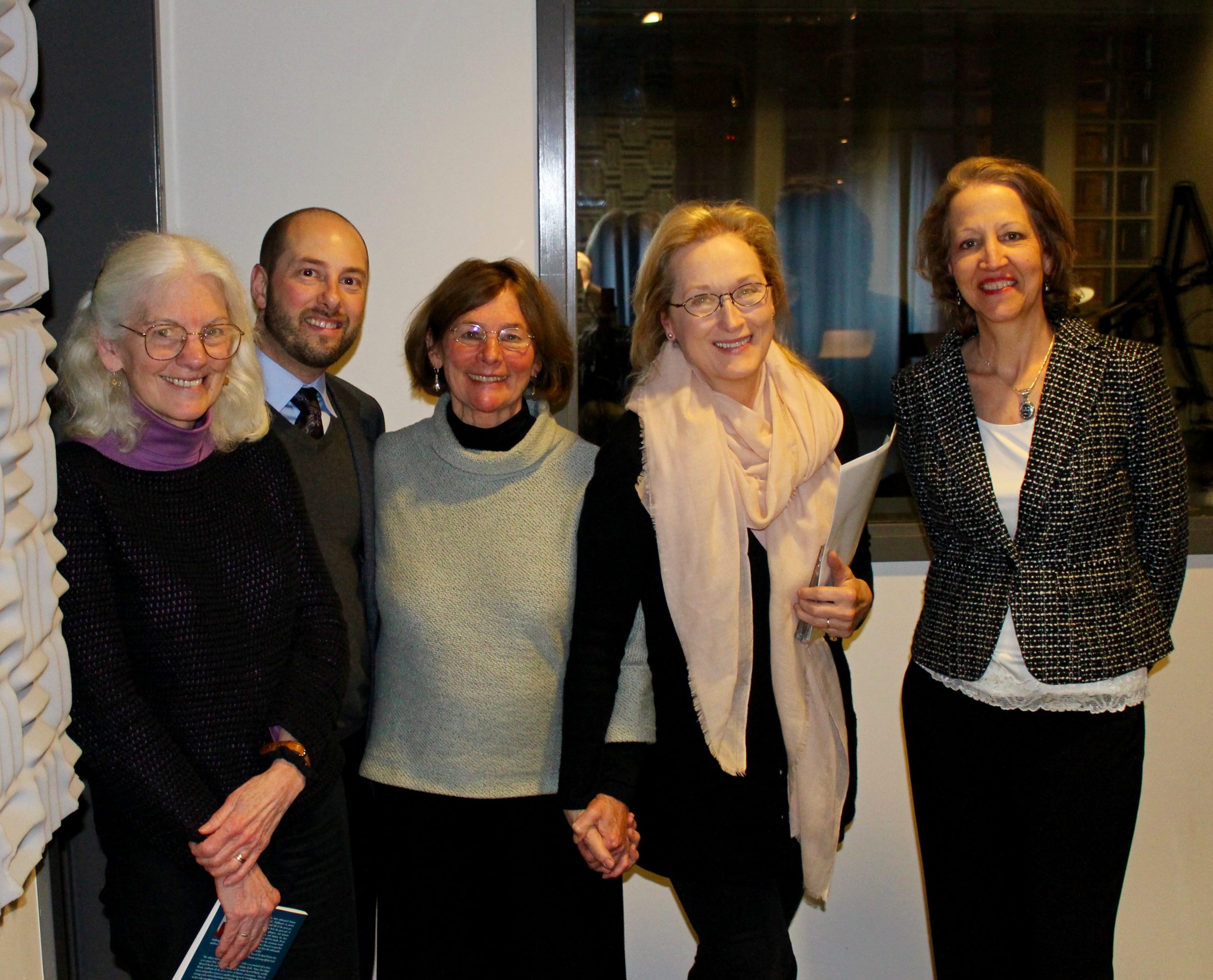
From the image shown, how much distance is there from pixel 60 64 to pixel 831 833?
2.38 m

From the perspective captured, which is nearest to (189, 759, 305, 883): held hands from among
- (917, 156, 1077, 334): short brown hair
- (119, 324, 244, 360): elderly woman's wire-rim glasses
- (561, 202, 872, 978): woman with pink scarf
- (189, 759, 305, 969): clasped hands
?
(189, 759, 305, 969): clasped hands

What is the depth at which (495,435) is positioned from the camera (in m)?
2.07

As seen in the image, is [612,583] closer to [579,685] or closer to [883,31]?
[579,685]

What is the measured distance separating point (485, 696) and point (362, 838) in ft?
1.57

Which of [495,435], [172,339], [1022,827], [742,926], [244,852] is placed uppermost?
[172,339]

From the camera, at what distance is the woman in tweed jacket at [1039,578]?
1947 millimetres

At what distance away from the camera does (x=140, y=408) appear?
1.71 meters

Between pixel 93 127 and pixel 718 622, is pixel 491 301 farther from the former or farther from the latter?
pixel 93 127

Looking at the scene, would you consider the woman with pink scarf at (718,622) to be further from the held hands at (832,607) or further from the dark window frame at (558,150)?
the dark window frame at (558,150)

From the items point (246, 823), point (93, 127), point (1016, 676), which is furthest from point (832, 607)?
point (93, 127)

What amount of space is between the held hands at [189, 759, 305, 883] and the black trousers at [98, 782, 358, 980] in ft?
0.14

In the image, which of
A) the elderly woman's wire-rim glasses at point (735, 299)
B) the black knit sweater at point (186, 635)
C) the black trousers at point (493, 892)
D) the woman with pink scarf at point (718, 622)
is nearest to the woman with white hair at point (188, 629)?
the black knit sweater at point (186, 635)

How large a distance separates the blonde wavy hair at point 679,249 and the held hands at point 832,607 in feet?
1.75

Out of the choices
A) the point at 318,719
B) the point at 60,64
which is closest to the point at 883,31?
the point at 60,64
